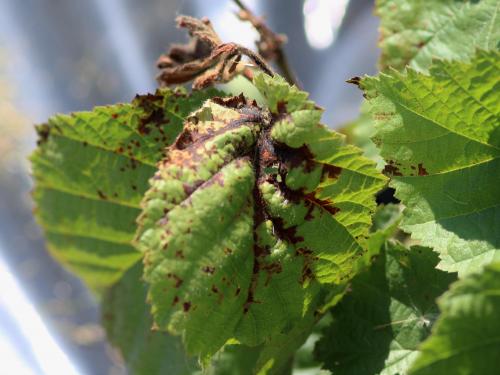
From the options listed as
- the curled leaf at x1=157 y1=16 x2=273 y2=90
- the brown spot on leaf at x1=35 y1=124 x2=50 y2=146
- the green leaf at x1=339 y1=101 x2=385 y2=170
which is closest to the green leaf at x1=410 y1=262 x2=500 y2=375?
the curled leaf at x1=157 y1=16 x2=273 y2=90

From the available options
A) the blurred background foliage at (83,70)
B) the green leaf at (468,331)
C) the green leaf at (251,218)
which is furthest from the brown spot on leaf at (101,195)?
the blurred background foliage at (83,70)

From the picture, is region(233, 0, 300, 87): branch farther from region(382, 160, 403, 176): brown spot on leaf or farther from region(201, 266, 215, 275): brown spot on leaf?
region(201, 266, 215, 275): brown spot on leaf

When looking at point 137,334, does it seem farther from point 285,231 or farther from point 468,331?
point 468,331

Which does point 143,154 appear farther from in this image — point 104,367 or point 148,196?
point 104,367

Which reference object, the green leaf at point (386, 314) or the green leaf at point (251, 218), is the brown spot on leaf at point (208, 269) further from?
the green leaf at point (386, 314)

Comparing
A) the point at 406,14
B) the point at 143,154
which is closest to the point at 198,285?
the point at 143,154

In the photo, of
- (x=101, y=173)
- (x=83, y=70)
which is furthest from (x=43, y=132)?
(x=83, y=70)
